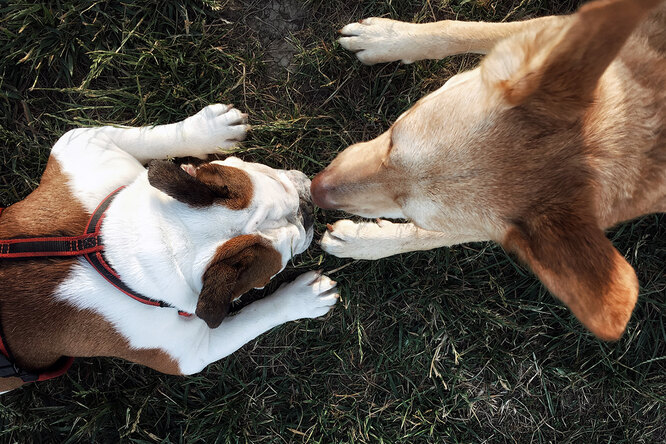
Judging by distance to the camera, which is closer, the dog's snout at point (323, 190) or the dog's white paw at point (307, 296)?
the dog's snout at point (323, 190)

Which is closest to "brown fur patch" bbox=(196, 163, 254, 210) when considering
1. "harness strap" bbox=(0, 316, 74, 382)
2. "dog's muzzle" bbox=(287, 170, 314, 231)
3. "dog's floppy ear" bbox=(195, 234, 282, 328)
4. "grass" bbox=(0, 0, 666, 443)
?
"dog's floppy ear" bbox=(195, 234, 282, 328)

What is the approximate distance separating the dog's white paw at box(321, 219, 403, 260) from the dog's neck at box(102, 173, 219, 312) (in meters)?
1.43

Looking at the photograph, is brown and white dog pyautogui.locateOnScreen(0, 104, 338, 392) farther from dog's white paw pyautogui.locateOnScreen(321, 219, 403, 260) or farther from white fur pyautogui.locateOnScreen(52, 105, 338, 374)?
dog's white paw pyautogui.locateOnScreen(321, 219, 403, 260)

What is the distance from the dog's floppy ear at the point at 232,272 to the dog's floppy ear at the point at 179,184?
13.6 inches

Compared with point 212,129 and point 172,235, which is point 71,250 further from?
point 212,129

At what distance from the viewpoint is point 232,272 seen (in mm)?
2822

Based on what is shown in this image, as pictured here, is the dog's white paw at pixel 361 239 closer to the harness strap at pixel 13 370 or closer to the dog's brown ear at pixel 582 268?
the dog's brown ear at pixel 582 268

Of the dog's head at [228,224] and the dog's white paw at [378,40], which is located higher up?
the dog's white paw at [378,40]

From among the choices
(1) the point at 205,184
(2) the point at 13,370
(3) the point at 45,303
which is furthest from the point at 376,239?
(2) the point at 13,370

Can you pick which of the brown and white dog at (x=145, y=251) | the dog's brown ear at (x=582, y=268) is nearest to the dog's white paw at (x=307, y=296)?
the brown and white dog at (x=145, y=251)

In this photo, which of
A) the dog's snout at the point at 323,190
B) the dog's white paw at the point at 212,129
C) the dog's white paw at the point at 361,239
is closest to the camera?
the dog's snout at the point at 323,190

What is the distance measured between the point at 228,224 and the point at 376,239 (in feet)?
4.96

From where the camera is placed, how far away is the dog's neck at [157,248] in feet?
9.59

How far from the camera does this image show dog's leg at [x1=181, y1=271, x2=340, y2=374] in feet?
12.5
